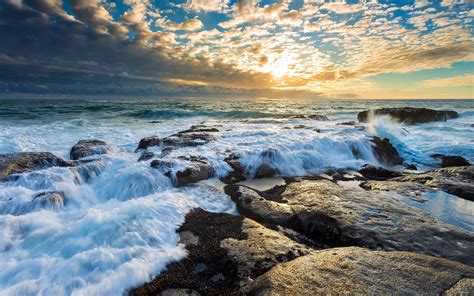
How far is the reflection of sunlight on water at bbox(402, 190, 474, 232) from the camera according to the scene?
196 inches

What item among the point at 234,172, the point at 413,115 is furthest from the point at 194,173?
the point at 413,115

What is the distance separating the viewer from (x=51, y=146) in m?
12.3

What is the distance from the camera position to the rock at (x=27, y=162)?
7.20 meters

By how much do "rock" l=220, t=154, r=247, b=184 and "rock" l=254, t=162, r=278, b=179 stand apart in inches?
17.8

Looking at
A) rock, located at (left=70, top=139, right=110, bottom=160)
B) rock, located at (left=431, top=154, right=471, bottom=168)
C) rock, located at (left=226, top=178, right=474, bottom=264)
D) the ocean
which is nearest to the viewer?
the ocean

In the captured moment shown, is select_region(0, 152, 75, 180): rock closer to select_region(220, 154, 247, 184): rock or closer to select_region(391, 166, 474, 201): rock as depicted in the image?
select_region(220, 154, 247, 184): rock

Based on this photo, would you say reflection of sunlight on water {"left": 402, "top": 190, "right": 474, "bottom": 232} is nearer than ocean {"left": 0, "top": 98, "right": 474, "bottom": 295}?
No

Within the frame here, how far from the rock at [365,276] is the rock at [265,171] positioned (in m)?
4.93

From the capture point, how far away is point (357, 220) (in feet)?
14.6

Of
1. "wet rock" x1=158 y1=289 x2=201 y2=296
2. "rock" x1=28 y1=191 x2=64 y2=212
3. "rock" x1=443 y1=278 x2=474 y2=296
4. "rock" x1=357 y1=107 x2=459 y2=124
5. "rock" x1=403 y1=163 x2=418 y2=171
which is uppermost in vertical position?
"rock" x1=357 y1=107 x2=459 y2=124

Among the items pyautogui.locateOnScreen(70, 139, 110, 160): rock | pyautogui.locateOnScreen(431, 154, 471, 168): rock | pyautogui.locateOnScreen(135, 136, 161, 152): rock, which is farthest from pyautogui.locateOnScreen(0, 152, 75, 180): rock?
pyautogui.locateOnScreen(431, 154, 471, 168): rock

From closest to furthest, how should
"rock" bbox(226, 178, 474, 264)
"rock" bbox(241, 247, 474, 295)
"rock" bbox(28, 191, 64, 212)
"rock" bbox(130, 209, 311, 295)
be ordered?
"rock" bbox(241, 247, 474, 295) < "rock" bbox(130, 209, 311, 295) < "rock" bbox(226, 178, 474, 264) < "rock" bbox(28, 191, 64, 212)

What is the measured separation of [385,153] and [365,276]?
29.5 ft

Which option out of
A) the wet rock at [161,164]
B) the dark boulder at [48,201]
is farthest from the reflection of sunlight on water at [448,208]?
the dark boulder at [48,201]
